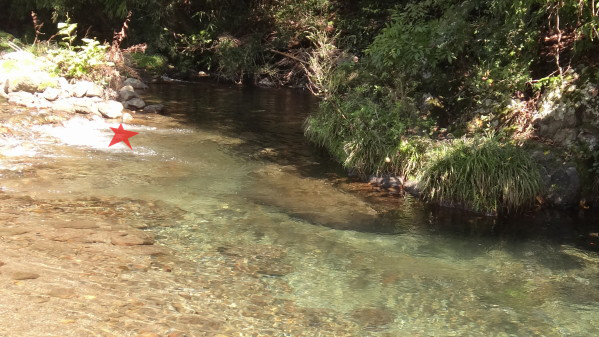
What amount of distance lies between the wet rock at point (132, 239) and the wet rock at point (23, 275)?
946 mm

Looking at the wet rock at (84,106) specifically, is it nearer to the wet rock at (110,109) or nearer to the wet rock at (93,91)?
the wet rock at (110,109)

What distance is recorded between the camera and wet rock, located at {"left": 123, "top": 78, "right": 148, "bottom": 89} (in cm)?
1526

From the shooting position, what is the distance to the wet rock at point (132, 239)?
5535 millimetres

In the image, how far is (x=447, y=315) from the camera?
4.66m

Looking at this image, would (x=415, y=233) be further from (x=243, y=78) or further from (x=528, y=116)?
(x=243, y=78)

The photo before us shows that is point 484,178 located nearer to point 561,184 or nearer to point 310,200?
point 561,184

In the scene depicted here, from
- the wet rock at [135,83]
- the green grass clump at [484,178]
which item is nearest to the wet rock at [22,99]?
the wet rock at [135,83]

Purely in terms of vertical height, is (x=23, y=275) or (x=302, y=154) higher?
(x=302, y=154)

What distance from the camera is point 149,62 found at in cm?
1914

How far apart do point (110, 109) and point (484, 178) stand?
7832 millimetres

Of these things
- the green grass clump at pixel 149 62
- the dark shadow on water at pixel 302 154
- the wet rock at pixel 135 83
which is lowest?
the dark shadow on water at pixel 302 154

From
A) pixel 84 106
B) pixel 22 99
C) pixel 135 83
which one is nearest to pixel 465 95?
pixel 84 106

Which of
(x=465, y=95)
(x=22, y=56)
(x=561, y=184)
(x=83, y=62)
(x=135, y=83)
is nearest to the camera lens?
(x=561, y=184)

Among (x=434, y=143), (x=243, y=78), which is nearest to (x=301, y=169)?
(x=434, y=143)
